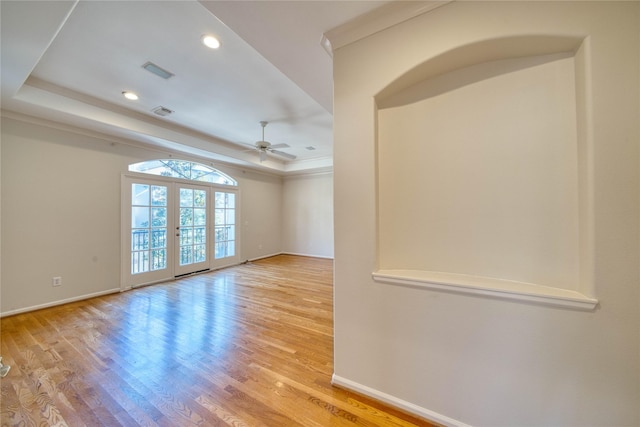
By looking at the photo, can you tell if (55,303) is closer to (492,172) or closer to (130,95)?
(130,95)

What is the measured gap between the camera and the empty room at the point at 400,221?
1179 mm

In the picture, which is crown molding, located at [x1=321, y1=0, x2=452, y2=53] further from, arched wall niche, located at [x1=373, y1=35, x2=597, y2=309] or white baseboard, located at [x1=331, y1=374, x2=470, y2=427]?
white baseboard, located at [x1=331, y1=374, x2=470, y2=427]

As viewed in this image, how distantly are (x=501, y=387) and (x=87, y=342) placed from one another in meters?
3.60

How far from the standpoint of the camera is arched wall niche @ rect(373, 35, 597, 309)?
4.31 ft

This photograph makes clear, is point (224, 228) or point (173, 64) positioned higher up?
point (173, 64)

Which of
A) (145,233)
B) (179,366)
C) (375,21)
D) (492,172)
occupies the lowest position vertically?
(179,366)

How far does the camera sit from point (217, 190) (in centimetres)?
598

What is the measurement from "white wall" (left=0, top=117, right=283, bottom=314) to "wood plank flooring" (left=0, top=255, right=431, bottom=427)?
0.37 metres

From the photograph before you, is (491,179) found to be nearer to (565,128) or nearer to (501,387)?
(565,128)

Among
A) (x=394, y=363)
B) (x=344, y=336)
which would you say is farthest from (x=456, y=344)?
(x=344, y=336)

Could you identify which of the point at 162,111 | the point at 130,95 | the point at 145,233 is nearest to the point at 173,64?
the point at 130,95

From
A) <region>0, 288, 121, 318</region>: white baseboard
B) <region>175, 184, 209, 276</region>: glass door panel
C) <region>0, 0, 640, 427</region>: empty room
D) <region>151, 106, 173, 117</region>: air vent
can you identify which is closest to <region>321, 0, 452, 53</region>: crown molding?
<region>0, 0, 640, 427</region>: empty room

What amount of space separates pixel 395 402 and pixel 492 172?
1.65 m

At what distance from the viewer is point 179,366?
6.86 feet
